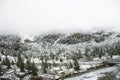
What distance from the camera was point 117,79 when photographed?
346 ft

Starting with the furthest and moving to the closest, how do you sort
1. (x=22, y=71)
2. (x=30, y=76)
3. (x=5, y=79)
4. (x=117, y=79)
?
(x=22, y=71) → (x=30, y=76) → (x=5, y=79) → (x=117, y=79)

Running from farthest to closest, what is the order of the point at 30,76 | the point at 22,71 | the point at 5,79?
the point at 22,71 < the point at 30,76 < the point at 5,79

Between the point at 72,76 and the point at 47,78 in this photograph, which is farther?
the point at 72,76

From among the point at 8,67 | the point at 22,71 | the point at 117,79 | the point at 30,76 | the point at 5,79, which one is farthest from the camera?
the point at 8,67

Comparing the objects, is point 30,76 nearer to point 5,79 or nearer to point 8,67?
point 5,79

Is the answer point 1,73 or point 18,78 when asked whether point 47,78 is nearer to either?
point 18,78

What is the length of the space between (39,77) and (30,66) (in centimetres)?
1486

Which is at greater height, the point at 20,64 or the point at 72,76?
the point at 20,64

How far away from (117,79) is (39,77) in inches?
2409

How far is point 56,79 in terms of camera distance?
166125 millimetres

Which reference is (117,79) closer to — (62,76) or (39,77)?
(39,77)

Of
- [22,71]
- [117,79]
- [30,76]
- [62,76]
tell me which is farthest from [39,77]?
[117,79]

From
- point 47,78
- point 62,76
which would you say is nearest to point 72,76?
point 62,76

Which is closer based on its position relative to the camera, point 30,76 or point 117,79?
point 117,79
